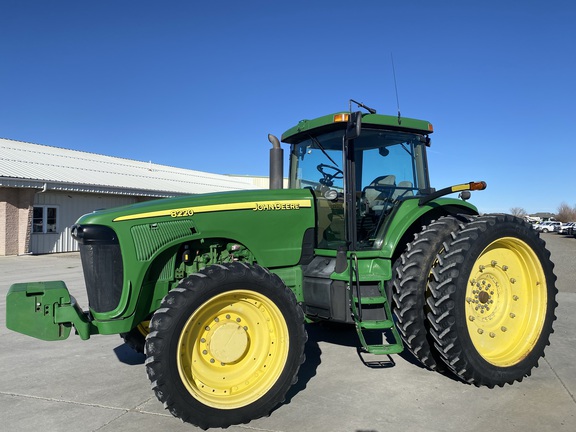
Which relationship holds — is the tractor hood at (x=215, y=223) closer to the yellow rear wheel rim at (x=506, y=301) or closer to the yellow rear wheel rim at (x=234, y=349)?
the yellow rear wheel rim at (x=234, y=349)

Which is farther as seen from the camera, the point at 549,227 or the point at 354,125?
the point at 549,227

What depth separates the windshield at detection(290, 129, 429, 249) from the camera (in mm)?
4293

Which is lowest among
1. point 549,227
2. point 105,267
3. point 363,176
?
point 105,267

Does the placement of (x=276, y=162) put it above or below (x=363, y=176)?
above

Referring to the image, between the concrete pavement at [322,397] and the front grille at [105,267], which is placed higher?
the front grille at [105,267]

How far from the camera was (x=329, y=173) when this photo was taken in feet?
15.0

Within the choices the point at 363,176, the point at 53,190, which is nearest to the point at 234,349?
the point at 363,176

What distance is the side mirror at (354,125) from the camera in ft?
12.3

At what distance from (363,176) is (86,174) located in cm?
1787

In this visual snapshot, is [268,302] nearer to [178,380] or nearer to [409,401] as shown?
[178,380]

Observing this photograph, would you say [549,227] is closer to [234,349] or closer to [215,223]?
[215,223]

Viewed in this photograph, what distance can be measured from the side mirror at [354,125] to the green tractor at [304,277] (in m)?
0.03

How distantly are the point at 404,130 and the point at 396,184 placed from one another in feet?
1.78

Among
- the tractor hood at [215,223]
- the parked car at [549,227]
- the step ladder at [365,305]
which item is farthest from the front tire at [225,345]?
the parked car at [549,227]
